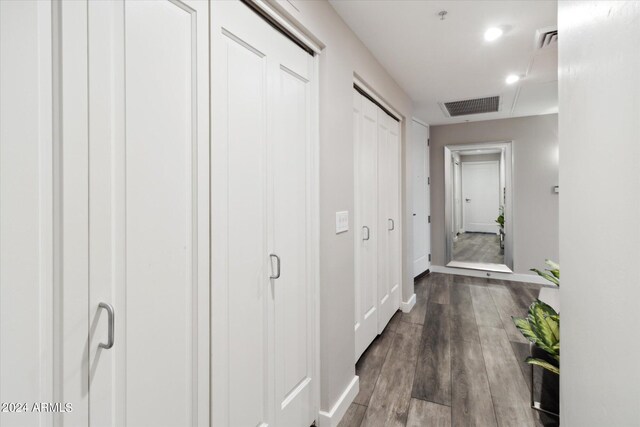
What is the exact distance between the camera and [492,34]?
226 cm

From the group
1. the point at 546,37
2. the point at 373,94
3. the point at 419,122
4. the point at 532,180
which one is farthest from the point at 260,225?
the point at 532,180

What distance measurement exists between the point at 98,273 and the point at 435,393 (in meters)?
2.17

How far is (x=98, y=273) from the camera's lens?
2.50 feet

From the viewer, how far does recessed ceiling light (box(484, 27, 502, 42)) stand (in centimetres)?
220

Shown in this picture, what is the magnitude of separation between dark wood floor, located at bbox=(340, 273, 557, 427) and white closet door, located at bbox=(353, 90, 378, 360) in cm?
30

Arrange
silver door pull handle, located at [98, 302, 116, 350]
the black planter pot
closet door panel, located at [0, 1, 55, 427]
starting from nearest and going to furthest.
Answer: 1. closet door panel, located at [0, 1, 55, 427]
2. silver door pull handle, located at [98, 302, 116, 350]
3. the black planter pot

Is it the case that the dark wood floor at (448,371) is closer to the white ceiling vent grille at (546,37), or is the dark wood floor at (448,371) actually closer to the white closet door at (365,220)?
the white closet door at (365,220)

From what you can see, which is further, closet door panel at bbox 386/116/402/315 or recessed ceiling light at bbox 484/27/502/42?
closet door panel at bbox 386/116/402/315

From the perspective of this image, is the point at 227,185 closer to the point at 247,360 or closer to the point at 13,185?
the point at 13,185

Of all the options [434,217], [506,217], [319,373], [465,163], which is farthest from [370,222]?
[465,163]

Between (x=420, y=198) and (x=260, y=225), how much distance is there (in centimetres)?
411

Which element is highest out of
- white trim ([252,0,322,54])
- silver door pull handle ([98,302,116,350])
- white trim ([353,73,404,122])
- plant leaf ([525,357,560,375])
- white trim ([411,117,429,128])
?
white trim ([411,117,429,128])

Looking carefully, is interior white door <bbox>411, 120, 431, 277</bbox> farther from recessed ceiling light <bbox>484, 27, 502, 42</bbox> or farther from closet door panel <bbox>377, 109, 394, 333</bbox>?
recessed ceiling light <bbox>484, 27, 502, 42</bbox>

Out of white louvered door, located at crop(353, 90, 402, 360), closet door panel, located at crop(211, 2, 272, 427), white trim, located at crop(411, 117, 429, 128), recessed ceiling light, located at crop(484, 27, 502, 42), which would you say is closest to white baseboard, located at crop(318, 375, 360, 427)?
white louvered door, located at crop(353, 90, 402, 360)
